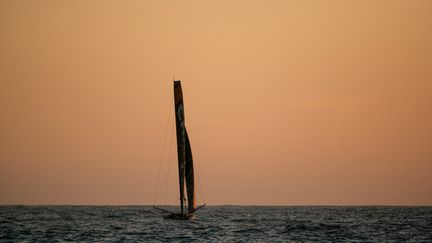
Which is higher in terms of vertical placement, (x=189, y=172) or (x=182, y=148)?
(x=182, y=148)

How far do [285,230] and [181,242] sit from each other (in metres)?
25.0

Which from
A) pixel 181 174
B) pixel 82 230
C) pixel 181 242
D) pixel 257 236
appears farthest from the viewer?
pixel 181 174

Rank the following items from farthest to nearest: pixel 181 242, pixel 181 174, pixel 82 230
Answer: pixel 181 174, pixel 82 230, pixel 181 242

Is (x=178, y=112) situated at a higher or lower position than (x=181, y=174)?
higher

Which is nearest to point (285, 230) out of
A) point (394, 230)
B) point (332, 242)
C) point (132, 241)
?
point (394, 230)

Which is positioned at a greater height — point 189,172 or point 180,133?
point 180,133

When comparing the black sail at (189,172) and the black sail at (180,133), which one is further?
the black sail at (189,172)

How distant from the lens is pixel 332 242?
79.9m

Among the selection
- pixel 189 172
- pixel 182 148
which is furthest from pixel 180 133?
pixel 189 172

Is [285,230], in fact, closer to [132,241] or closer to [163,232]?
[163,232]

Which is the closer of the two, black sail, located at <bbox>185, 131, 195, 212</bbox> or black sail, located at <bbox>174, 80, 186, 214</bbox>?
black sail, located at <bbox>174, 80, 186, 214</bbox>

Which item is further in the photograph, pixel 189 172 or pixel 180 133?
pixel 189 172

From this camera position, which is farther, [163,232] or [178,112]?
[178,112]

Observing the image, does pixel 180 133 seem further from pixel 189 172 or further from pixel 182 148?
pixel 189 172
